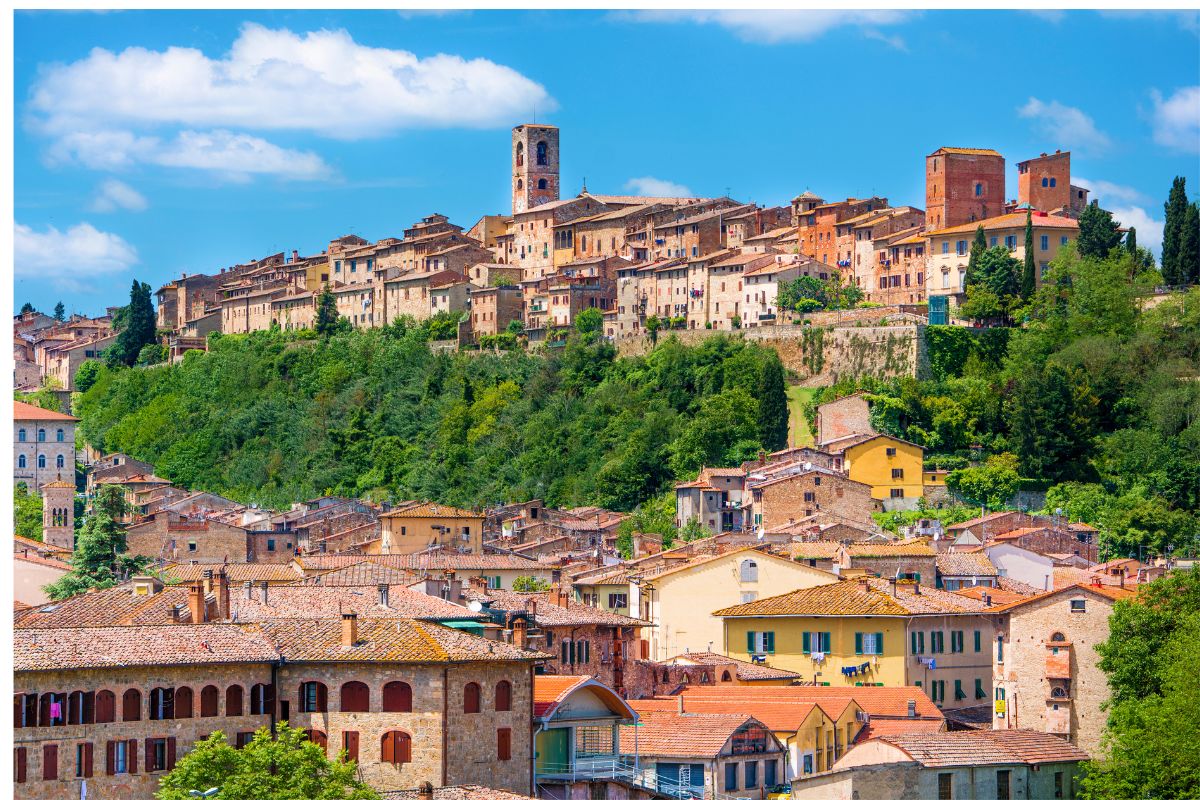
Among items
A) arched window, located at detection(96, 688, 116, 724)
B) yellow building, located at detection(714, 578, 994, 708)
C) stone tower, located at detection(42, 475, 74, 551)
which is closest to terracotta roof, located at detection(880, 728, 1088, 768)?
yellow building, located at detection(714, 578, 994, 708)

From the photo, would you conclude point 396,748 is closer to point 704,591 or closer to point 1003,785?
point 1003,785

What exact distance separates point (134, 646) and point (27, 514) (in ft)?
140

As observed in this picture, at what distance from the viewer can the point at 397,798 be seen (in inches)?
1050

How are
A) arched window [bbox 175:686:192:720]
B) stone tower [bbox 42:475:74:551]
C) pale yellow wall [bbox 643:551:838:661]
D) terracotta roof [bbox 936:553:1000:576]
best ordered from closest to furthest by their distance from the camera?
arched window [bbox 175:686:192:720], pale yellow wall [bbox 643:551:838:661], terracotta roof [bbox 936:553:1000:576], stone tower [bbox 42:475:74:551]

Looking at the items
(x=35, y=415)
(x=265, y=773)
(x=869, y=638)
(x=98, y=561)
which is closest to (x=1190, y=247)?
(x=869, y=638)

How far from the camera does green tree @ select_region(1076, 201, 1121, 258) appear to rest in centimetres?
7012

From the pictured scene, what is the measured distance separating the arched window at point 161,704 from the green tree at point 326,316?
2510 inches

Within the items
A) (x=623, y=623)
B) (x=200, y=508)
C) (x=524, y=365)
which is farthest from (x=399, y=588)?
(x=524, y=365)

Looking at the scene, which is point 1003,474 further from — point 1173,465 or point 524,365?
point 524,365

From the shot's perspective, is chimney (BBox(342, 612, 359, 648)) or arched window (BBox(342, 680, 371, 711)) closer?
arched window (BBox(342, 680, 371, 711))

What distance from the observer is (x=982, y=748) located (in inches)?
1296

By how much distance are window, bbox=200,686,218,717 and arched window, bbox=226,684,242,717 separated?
147 mm

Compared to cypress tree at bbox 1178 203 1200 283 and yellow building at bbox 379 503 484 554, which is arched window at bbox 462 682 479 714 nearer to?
yellow building at bbox 379 503 484 554

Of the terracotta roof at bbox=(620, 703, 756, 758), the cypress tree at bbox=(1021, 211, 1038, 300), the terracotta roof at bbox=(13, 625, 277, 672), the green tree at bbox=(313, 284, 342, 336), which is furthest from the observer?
the green tree at bbox=(313, 284, 342, 336)
